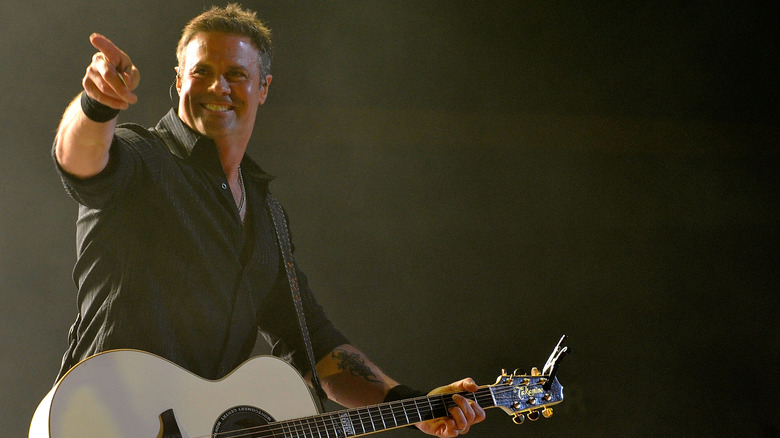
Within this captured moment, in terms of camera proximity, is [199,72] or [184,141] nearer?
[184,141]

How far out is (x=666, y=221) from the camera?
306 cm

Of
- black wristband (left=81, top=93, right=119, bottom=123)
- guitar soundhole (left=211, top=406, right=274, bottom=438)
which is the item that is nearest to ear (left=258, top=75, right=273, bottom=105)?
black wristband (left=81, top=93, right=119, bottom=123)

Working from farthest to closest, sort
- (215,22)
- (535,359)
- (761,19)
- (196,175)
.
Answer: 1. (761,19)
2. (535,359)
3. (215,22)
4. (196,175)

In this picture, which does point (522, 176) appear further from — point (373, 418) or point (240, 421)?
point (240, 421)

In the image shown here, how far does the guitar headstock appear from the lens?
2068mm

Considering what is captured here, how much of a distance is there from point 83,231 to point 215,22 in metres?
0.81

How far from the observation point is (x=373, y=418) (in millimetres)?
1815

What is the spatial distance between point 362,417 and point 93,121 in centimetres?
95

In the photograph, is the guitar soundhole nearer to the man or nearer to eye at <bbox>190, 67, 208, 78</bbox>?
the man

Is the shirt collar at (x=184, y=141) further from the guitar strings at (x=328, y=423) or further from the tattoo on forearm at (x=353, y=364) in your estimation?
the guitar strings at (x=328, y=423)

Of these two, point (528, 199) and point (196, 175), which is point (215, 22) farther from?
point (528, 199)

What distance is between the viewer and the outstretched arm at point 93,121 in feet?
4.38

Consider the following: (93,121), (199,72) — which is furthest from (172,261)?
(199,72)

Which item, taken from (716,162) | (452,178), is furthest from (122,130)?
(716,162)
